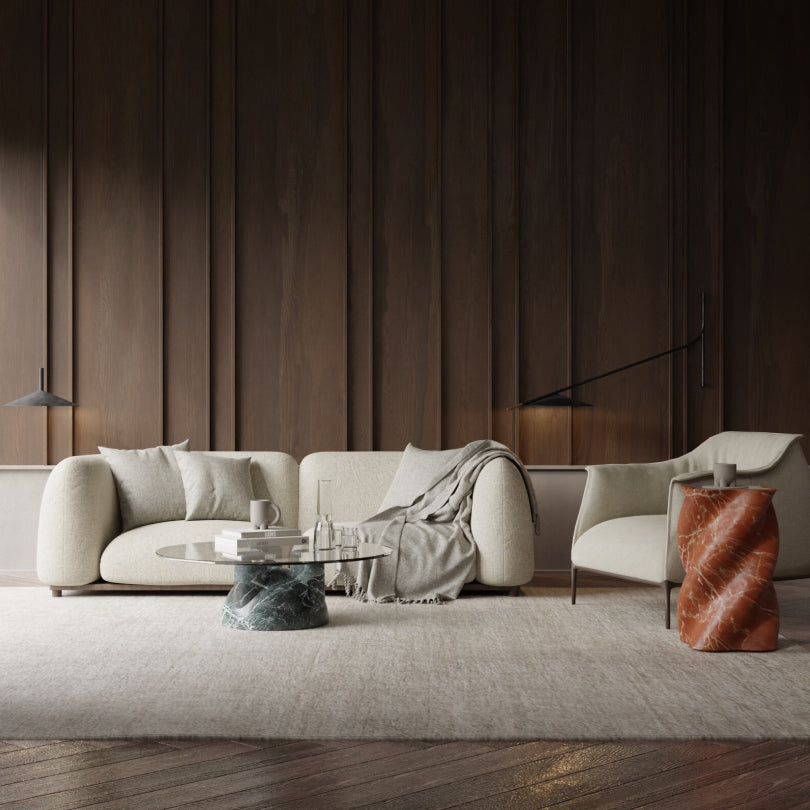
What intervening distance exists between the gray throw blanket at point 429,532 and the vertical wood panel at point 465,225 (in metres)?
0.74

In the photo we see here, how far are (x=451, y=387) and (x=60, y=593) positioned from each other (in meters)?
2.41

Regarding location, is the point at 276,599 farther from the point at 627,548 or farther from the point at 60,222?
the point at 60,222

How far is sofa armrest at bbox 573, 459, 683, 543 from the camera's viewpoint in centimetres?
453

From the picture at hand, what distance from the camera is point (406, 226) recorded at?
575 centimetres

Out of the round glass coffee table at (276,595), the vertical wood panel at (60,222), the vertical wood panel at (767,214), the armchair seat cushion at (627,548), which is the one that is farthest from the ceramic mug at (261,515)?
the vertical wood panel at (767,214)

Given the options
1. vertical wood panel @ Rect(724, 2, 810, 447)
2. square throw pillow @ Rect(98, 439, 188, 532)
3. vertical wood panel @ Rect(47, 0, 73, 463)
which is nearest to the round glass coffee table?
square throw pillow @ Rect(98, 439, 188, 532)

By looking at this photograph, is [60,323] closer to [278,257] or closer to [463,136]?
[278,257]

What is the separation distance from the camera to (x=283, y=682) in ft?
9.87

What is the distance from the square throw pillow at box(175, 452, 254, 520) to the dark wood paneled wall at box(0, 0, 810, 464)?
683 mm

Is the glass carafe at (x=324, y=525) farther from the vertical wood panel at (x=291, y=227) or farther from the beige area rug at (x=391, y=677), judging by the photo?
the vertical wood panel at (x=291, y=227)

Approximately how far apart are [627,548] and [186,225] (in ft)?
10.6

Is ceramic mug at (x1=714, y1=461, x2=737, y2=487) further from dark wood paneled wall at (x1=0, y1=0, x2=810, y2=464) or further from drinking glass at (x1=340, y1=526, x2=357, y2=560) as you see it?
dark wood paneled wall at (x1=0, y1=0, x2=810, y2=464)

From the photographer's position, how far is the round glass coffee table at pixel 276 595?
12.6 ft

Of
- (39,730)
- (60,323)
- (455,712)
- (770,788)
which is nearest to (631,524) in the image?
(455,712)
